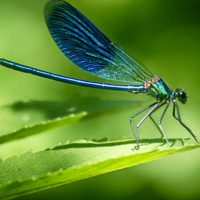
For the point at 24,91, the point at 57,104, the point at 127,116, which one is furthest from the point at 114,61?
the point at 57,104

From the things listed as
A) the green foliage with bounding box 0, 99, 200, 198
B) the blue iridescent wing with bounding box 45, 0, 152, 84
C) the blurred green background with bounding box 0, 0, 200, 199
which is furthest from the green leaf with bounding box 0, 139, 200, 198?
the blue iridescent wing with bounding box 45, 0, 152, 84

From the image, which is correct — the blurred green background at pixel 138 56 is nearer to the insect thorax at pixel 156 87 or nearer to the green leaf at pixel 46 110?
the insect thorax at pixel 156 87

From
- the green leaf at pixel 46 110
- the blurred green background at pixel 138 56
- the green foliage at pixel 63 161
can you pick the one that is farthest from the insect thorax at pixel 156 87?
the green foliage at pixel 63 161

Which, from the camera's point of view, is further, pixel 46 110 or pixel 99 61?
pixel 99 61

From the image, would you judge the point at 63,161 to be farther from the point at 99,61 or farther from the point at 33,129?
the point at 99,61

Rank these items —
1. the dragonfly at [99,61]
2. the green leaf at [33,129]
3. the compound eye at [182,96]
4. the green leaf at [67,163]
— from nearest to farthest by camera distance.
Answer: the green leaf at [67,163], the green leaf at [33,129], the dragonfly at [99,61], the compound eye at [182,96]

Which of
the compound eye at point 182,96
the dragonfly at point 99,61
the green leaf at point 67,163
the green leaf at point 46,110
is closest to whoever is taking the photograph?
the green leaf at point 67,163

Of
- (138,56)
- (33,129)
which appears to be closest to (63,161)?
(33,129)
